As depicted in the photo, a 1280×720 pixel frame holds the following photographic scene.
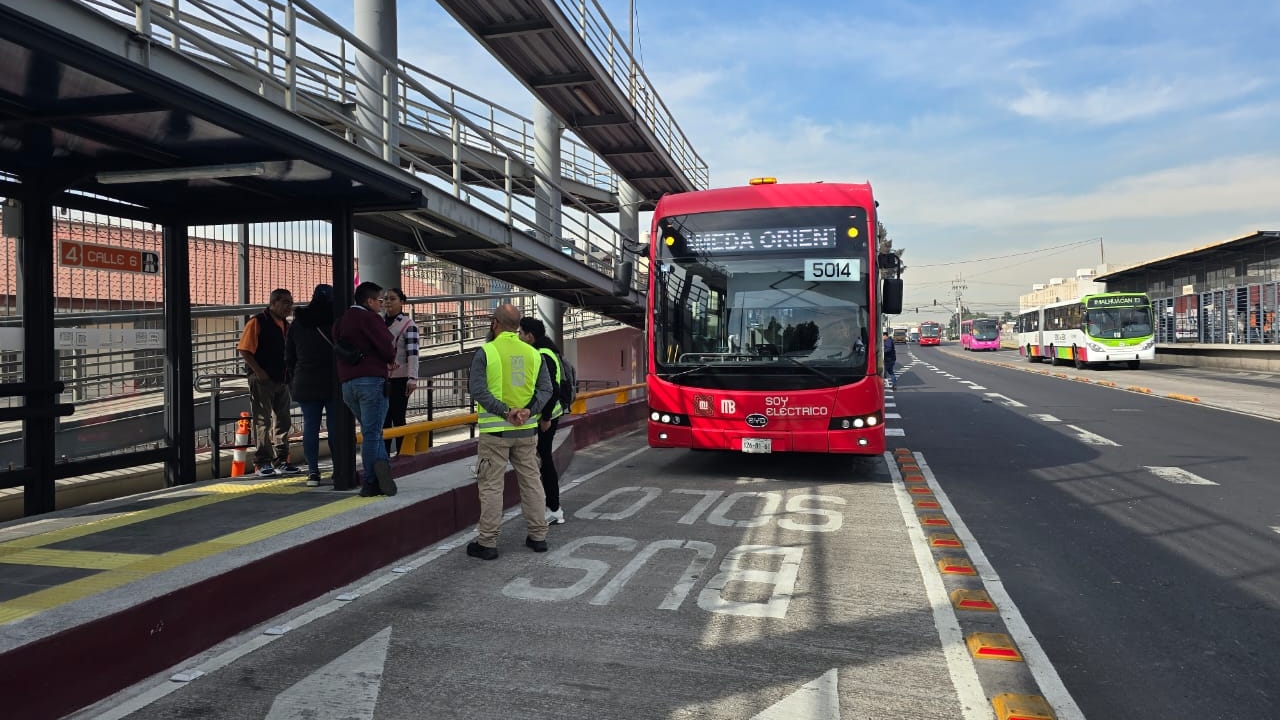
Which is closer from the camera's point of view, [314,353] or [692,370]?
[314,353]

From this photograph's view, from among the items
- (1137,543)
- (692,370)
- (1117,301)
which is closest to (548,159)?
(692,370)

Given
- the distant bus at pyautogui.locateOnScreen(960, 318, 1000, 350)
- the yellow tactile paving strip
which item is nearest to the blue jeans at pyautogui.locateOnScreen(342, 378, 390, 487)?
the yellow tactile paving strip

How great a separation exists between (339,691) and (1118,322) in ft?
122

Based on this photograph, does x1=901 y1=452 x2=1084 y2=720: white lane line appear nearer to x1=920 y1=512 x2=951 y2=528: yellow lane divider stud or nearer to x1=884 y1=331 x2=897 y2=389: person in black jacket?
x1=920 y1=512 x2=951 y2=528: yellow lane divider stud

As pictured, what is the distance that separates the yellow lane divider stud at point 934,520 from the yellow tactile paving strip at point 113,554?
4.68m

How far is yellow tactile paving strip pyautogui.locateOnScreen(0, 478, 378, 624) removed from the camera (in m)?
4.18

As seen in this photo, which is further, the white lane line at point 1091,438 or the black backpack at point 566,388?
the white lane line at point 1091,438

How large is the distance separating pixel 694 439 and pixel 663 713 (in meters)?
6.37

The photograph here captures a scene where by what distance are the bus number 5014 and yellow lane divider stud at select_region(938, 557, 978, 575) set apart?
14.1 feet

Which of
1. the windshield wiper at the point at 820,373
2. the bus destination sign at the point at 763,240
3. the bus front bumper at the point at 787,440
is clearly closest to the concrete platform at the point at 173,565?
the bus front bumper at the point at 787,440

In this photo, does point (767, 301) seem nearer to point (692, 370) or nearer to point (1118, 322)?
point (692, 370)

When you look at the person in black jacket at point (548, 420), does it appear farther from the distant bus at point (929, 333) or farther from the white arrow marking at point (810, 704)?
the distant bus at point (929, 333)

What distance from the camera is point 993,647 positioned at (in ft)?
14.2

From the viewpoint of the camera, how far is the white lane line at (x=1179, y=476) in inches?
360
